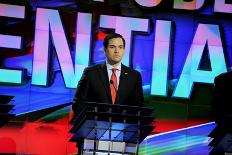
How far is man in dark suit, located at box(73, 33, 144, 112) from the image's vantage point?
6.16m

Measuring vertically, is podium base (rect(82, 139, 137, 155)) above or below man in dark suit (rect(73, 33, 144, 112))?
below

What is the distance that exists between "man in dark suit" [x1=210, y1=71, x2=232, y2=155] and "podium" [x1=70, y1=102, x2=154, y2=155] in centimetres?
60

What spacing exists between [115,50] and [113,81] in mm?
314

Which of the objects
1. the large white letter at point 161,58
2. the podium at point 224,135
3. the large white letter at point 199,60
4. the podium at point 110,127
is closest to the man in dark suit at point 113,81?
the podium at point 110,127

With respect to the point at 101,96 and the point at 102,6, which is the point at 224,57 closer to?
the point at 102,6

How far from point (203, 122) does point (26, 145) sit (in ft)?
8.15

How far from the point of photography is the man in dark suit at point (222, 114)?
5.36m

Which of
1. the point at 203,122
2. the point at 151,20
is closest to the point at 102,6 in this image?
the point at 151,20

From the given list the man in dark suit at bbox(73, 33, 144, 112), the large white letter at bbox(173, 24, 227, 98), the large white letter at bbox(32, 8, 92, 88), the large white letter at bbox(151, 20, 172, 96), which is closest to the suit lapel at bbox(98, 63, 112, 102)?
the man in dark suit at bbox(73, 33, 144, 112)

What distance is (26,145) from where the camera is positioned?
862 cm

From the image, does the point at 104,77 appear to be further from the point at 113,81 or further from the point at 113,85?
the point at 113,85

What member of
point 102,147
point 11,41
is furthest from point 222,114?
point 11,41

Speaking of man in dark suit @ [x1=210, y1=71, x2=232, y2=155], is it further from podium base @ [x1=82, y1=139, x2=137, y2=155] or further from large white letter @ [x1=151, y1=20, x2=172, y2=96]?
large white letter @ [x1=151, y1=20, x2=172, y2=96]

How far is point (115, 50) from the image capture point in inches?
246
